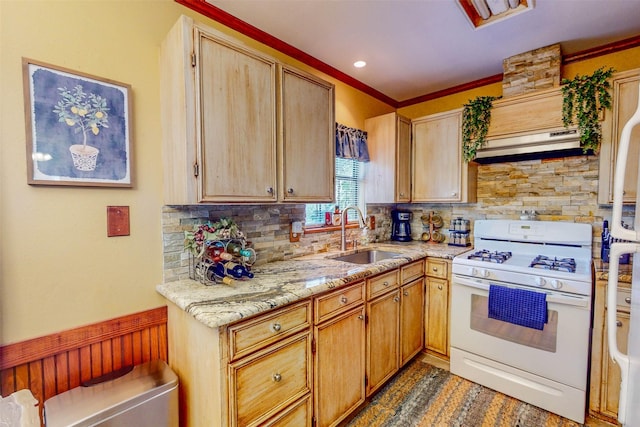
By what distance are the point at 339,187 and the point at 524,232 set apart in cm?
167

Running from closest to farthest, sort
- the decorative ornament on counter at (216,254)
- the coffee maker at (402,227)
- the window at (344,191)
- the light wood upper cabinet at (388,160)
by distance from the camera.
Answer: the decorative ornament on counter at (216,254)
the window at (344,191)
the light wood upper cabinet at (388,160)
the coffee maker at (402,227)

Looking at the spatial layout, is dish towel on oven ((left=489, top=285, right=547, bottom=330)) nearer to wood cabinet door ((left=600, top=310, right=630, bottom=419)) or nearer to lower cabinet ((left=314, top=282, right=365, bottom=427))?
wood cabinet door ((left=600, top=310, right=630, bottom=419))

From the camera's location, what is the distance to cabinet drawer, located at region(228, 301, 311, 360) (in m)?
1.26

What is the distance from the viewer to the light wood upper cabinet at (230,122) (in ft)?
4.79

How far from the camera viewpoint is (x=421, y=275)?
8.41 ft

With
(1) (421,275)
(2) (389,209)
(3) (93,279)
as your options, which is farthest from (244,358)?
(2) (389,209)

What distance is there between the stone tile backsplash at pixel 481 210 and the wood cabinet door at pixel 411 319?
72 centimetres

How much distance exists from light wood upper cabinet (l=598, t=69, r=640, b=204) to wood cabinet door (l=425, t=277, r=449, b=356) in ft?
4.23

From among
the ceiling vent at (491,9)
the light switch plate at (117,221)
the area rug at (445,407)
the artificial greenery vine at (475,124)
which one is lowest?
the area rug at (445,407)

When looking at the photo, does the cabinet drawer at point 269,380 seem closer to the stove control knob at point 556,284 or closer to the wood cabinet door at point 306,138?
the wood cabinet door at point 306,138

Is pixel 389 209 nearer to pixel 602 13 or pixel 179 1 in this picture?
pixel 602 13

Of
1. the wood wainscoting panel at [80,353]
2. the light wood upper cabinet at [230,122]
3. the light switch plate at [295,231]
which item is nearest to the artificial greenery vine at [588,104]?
the light wood upper cabinet at [230,122]

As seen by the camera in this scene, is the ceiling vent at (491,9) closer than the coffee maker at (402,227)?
Yes

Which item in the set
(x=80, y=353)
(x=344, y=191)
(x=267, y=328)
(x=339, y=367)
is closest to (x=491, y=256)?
(x=344, y=191)
